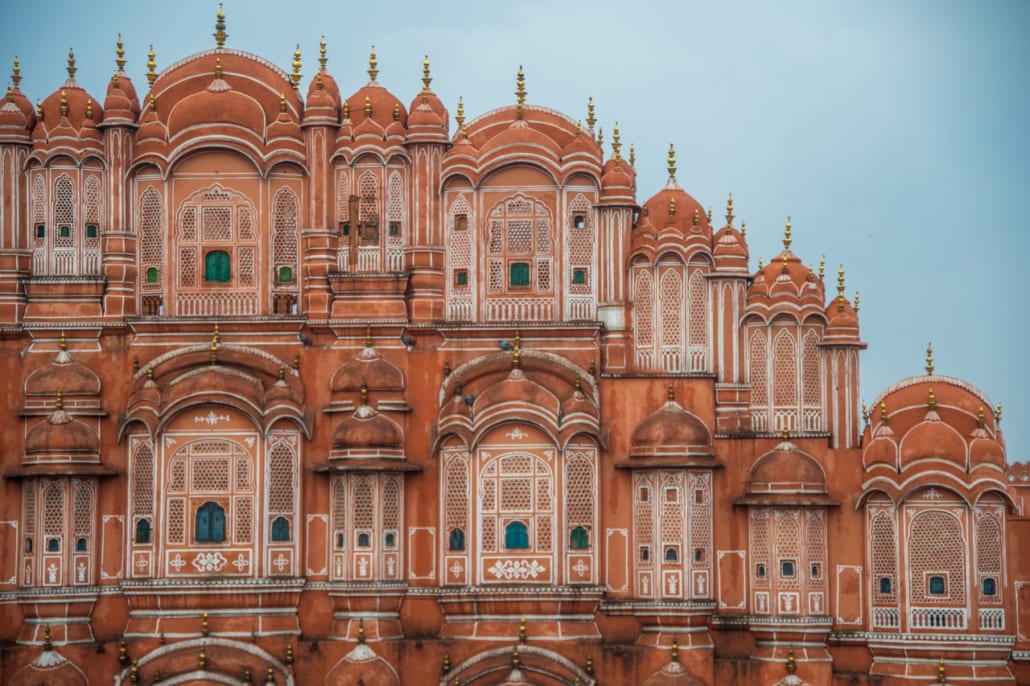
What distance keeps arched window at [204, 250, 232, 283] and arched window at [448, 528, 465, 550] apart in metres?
5.74

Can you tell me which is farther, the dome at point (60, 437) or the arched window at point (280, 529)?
the arched window at point (280, 529)

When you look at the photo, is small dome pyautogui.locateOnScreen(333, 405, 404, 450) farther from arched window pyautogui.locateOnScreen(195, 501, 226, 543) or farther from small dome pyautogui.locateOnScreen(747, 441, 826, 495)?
small dome pyautogui.locateOnScreen(747, 441, 826, 495)

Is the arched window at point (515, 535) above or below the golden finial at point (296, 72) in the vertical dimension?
below

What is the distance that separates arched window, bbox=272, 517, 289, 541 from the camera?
3728 centimetres

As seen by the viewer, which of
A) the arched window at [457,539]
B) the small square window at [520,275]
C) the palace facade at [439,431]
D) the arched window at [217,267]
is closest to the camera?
the palace facade at [439,431]

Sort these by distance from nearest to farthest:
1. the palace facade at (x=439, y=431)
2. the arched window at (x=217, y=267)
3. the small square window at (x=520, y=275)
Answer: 1. the palace facade at (x=439, y=431)
2. the small square window at (x=520, y=275)
3. the arched window at (x=217, y=267)

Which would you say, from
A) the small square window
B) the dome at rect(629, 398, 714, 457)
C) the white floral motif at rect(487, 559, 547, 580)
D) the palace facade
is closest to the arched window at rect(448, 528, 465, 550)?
the palace facade

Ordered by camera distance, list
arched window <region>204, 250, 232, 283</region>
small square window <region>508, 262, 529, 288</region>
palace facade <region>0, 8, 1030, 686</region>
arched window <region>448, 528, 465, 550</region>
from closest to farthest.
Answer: palace facade <region>0, 8, 1030, 686</region> < arched window <region>448, 528, 465, 550</region> < small square window <region>508, 262, 529, 288</region> < arched window <region>204, 250, 232, 283</region>

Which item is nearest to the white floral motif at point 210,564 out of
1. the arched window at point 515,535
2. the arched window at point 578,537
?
the arched window at point 515,535

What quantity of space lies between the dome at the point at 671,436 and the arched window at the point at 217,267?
292 inches

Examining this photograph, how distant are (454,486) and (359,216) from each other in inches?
191

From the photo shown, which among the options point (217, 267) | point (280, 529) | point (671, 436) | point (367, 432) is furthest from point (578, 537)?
→ point (217, 267)

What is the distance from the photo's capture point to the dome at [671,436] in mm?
36656

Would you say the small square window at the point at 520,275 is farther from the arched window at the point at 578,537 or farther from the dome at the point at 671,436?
the arched window at the point at 578,537
